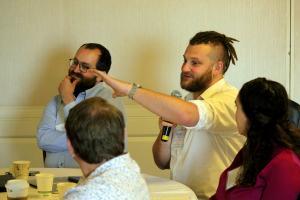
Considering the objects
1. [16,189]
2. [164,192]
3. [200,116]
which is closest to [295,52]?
[200,116]

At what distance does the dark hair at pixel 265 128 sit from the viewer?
1.81 meters

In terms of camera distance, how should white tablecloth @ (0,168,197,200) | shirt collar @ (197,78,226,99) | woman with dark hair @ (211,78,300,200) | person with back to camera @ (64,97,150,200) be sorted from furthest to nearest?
shirt collar @ (197,78,226,99), white tablecloth @ (0,168,197,200), woman with dark hair @ (211,78,300,200), person with back to camera @ (64,97,150,200)

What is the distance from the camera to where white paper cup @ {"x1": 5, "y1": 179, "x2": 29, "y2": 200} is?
177cm

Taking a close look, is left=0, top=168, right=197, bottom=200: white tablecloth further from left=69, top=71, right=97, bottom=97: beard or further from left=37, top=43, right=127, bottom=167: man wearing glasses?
left=69, top=71, right=97, bottom=97: beard

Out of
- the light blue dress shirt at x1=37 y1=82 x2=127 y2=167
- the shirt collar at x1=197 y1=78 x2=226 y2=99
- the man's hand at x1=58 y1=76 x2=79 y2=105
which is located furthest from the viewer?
the man's hand at x1=58 y1=76 x2=79 y2=105

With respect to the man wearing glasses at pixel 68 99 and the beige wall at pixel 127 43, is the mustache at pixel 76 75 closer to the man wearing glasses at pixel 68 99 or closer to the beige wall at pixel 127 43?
the man wearing glasses at pixel 68 99

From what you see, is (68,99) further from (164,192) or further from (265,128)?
(265,128)

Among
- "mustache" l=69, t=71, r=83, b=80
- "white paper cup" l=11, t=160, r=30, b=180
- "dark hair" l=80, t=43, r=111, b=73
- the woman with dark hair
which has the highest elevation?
"dark hair" l=80, t=43, r=111, b=73

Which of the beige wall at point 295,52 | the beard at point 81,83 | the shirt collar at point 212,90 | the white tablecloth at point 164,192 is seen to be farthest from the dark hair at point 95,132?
the beige wall at point 295,52

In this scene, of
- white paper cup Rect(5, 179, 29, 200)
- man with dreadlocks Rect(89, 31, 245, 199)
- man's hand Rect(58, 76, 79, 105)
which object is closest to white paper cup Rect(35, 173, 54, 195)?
white paper cup Rect(5, 179, 29, 200)

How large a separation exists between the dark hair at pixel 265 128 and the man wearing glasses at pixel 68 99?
1.28 metres

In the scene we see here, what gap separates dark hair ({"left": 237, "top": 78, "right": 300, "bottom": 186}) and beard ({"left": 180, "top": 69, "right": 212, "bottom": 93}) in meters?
0.63

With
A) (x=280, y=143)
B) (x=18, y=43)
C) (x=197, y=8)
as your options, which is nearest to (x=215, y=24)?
(x=197, y=8)

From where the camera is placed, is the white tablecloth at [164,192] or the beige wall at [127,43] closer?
the white tablecloth at [164,192]
